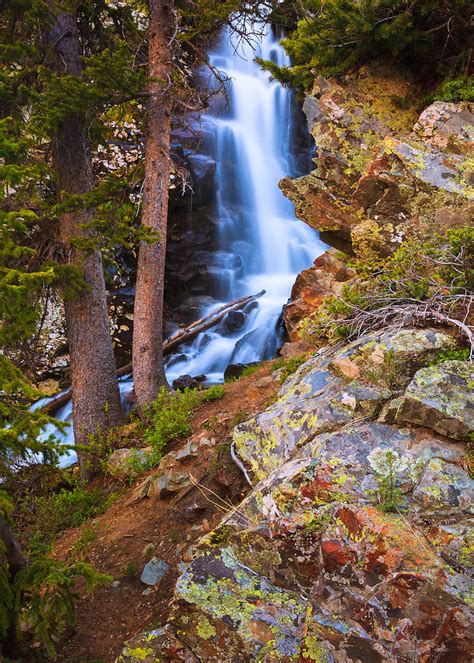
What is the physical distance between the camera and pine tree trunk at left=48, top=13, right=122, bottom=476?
7289 mm

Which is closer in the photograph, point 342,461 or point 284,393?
point 342,461

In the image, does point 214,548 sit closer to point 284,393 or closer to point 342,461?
point 342,461

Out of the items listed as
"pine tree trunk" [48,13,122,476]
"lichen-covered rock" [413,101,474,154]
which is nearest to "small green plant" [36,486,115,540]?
"pine tree trunk" [48,13,122,476]

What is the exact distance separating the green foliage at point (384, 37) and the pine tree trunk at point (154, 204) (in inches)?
93.1

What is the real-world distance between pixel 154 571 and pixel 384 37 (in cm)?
575

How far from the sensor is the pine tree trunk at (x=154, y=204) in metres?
7.45

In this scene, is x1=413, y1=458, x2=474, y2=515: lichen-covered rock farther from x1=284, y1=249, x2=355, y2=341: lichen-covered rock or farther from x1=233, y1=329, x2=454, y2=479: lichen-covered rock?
x1=284, y1=249, x2=355, y2=341: lichen-covered rock

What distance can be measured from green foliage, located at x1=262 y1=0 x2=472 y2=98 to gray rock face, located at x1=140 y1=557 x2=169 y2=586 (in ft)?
18.3

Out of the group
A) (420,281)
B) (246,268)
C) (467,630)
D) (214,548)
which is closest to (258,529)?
(214,548)

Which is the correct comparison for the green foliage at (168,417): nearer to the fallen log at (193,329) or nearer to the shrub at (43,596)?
the shrub at (43,596)

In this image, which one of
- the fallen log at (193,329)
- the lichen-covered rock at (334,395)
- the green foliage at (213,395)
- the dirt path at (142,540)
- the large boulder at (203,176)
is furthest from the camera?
the large boulder at (203,176)

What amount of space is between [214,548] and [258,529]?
34cm

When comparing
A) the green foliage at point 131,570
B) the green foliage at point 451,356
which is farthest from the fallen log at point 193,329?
the green foliage at point 451,356

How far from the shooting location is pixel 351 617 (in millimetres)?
2461
